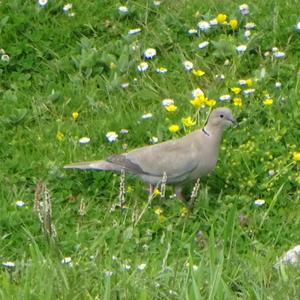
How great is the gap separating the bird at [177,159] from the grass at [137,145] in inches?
5.2

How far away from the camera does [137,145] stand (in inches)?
316

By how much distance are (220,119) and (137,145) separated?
0.70 m

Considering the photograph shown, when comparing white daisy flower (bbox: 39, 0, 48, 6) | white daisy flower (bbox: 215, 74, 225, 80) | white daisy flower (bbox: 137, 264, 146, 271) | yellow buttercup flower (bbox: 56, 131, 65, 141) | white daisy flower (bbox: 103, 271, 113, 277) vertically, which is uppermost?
white daisy flower (bbox: 103, 271, 113, 277)

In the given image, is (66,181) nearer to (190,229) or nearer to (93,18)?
(190,229)

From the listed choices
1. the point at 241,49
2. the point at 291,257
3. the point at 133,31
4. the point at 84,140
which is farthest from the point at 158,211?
the point at 133,31

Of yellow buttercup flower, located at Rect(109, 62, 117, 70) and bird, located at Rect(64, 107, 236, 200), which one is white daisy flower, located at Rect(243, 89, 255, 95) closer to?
bird, located at Rect(64, 107, 236, 200)

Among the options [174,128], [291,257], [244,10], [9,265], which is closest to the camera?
[291,257]

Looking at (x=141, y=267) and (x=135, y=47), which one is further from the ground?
(x=141, y=267)

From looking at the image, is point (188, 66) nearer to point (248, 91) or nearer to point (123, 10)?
point (248, 91)

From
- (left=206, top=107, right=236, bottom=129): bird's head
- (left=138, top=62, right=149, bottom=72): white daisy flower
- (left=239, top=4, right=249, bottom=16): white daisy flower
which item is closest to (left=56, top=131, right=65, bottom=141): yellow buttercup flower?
(left=138, top=62, right=149, bottom=72): white daisy flower

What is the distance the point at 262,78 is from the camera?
27.4ft

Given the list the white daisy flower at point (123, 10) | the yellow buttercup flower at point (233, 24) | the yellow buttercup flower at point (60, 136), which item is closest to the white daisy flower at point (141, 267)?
the yellow buttercup flower at point (60, 136)

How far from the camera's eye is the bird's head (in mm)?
7508

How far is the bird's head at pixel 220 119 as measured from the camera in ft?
24.6
